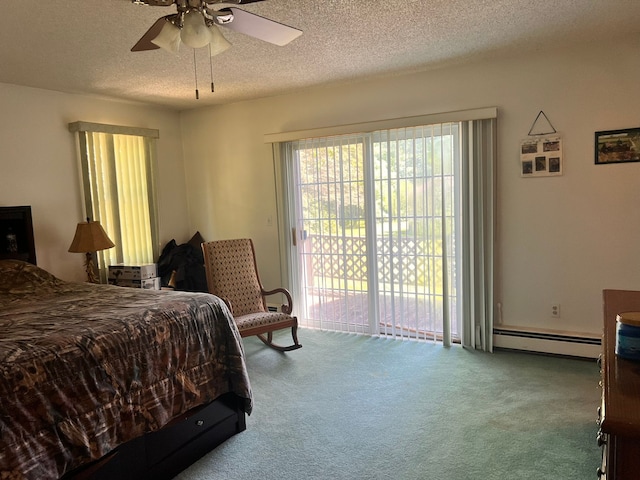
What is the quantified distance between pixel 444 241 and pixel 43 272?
3285mm

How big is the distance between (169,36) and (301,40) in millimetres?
1255

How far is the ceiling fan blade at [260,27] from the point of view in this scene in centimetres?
202

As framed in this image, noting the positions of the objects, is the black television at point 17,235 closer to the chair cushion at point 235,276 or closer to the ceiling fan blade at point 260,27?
the chair cushion at point 235,276

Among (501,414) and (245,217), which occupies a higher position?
(245,217)

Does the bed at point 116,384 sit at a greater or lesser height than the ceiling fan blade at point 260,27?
lesser

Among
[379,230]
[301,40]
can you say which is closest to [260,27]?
[301,40]

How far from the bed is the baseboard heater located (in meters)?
2.29

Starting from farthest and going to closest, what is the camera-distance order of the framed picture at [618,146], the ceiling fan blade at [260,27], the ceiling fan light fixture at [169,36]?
1. the framed picture at [618,146]
2. the ceiling fan blade at [260,27]
3. the ceiling fan light fixture at [169,36]

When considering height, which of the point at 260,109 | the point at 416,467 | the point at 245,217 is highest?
the point at 260,109

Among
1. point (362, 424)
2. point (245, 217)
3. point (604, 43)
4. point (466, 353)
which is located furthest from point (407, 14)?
point (245, 217)

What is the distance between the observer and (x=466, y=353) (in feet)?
12.5

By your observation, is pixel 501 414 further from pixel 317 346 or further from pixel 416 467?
pixel 317 346

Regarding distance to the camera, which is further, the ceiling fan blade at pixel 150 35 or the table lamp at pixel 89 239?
the table lamp at pixel 89 239

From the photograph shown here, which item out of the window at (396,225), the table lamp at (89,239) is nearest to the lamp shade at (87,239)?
the table lamp at (89,239)
